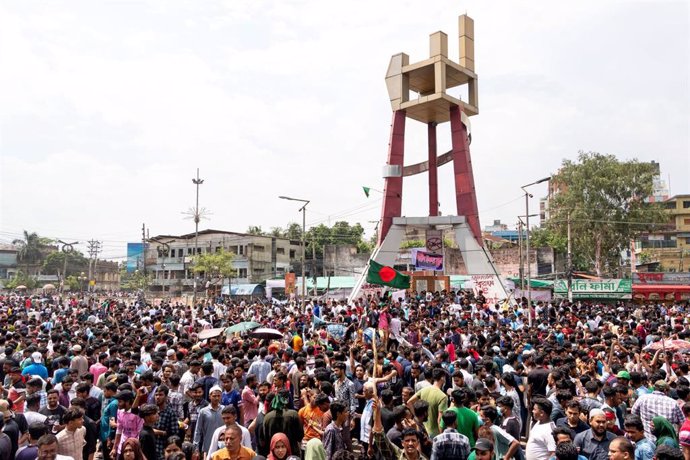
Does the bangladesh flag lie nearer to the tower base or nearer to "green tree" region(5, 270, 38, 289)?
the tower base

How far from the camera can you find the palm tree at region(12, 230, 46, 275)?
89500mm

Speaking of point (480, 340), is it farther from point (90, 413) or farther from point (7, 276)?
point (7, 276)

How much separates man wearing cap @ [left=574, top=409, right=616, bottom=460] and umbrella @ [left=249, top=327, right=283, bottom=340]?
363 inches

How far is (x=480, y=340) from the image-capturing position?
13805 millimetres

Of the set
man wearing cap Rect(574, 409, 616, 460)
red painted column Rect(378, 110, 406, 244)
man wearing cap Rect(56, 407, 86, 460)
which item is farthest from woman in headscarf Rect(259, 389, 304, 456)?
red painted column Rect(378, 110, 406, 244)

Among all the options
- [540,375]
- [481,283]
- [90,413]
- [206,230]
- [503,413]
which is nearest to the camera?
[503,413]

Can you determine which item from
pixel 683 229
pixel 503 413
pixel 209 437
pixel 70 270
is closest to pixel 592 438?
pixel 503 413

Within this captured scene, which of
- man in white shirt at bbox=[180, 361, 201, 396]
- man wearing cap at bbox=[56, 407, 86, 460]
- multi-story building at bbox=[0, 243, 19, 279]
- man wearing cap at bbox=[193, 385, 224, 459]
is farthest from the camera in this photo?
multi-story building at bbox=[0, 243, 19, 279]

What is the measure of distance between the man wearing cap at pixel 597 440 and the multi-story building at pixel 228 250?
2339 inches

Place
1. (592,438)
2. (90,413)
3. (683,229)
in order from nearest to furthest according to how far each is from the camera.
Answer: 1. (592,438)
2. (90,413)
3. (683,229)

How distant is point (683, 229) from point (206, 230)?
5667 cm

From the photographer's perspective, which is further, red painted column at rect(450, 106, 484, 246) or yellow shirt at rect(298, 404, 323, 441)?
red painted column at rect(450, 106, 484, 246)

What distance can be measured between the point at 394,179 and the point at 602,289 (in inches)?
584

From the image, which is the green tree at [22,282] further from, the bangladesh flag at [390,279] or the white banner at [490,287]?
the white banner at [490,287]
